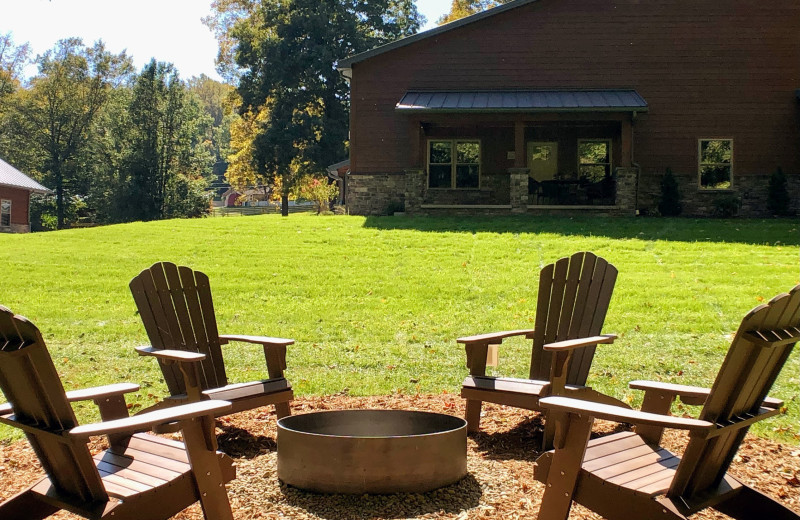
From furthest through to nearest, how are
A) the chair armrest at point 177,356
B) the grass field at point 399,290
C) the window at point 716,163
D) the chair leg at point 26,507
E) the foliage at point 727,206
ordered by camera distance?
the window at point 716,163
the foliage at point 727,206
the grass field at point 399,290
the chair armrest at point 177,356
the chair leg at point 26,507

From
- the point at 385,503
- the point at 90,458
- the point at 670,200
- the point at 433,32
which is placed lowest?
the point at 385,503

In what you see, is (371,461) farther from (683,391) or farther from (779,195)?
(779,195)

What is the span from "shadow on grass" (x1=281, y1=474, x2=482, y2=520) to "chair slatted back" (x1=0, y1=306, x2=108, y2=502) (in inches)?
43.5

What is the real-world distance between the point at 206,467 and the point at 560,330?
8.90 feet

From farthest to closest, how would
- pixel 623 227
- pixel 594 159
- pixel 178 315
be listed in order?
1. pixel 594 159
2. pixel 623 227
3. pixel 178 315

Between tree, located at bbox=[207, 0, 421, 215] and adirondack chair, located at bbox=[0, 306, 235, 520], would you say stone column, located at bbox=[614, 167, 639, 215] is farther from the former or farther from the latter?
tree, located at bbox=[207, 0, 421, 215]

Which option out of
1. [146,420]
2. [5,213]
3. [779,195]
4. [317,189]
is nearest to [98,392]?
[146,420]

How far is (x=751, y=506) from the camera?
3.30 metres

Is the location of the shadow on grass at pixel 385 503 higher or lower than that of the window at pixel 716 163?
lower

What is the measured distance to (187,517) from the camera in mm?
3818

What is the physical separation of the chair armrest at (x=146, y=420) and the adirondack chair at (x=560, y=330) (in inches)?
89.9

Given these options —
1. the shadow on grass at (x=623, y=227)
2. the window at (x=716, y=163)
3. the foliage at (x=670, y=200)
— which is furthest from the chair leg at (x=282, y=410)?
the window at (x=716, y=163)

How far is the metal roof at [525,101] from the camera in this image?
65.0 feet

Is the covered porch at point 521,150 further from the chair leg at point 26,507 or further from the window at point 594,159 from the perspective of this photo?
the chair leg at point 26,507
